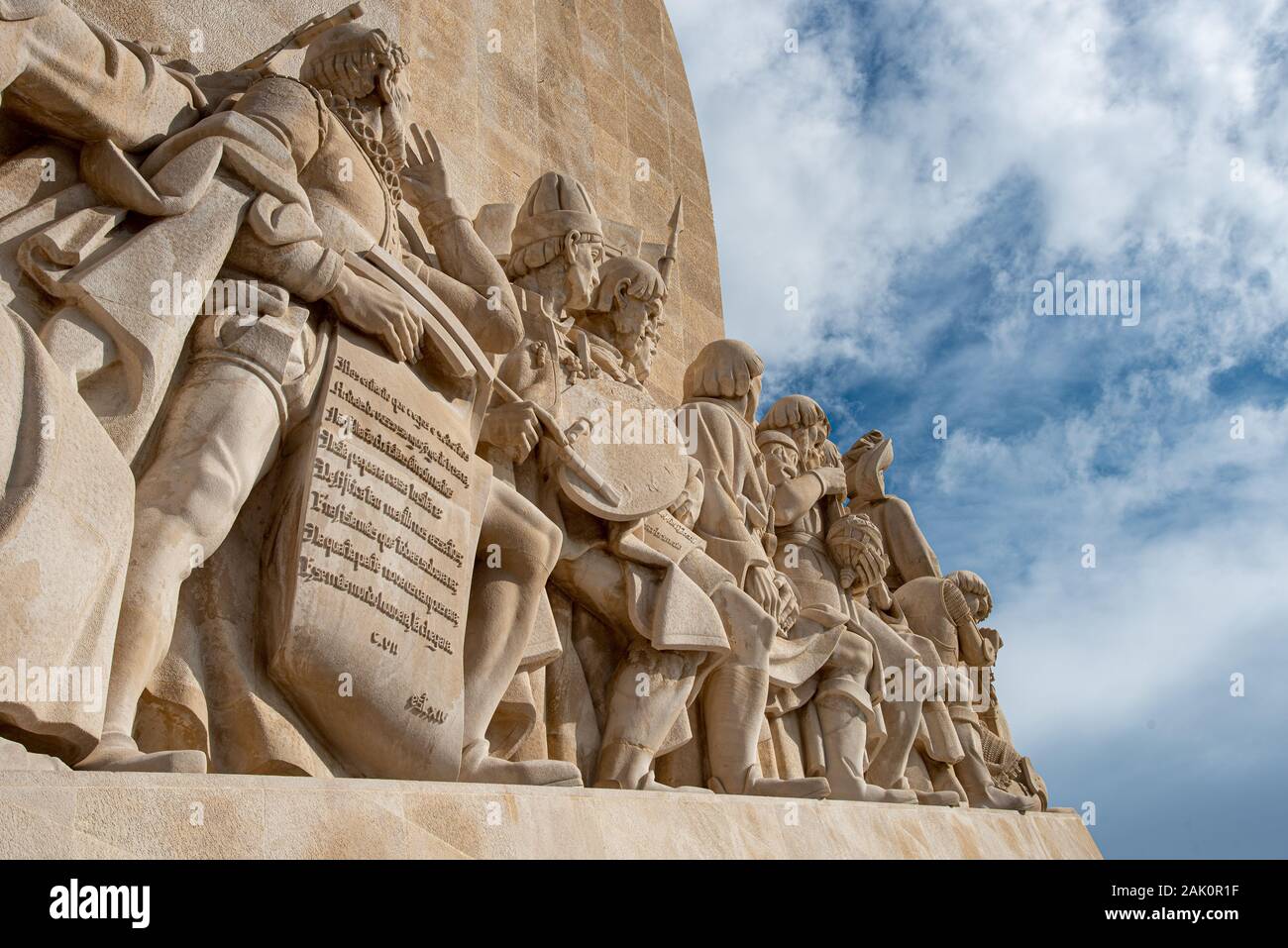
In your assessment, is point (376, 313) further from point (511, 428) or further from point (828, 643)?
→ point (828, 643)

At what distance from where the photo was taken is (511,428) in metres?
5.05

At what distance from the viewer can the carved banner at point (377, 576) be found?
3.80 meters

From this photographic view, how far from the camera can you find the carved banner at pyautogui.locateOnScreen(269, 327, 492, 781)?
380 cm

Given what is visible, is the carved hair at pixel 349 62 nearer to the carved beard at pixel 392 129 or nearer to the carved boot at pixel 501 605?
the carved beard at pixel 392 129

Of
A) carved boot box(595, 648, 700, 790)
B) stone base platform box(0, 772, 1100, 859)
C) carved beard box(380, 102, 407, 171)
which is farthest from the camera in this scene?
carved boot box(595, 648, 700, 790)

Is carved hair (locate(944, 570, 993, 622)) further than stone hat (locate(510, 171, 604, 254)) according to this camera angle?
Yes

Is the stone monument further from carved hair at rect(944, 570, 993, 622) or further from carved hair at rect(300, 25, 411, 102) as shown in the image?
carved hair at rect(944, 570, 993, 622)

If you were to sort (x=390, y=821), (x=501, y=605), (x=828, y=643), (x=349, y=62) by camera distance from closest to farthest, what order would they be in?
(x=390, y=821)
(x=501, y=605)
(x=349, y=62)
(x=828, y=643)

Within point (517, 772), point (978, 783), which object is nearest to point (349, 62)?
point (517, 772)

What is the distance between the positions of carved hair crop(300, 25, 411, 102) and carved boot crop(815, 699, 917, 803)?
12.2 feet

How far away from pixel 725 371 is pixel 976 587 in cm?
332

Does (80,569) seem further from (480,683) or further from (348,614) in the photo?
(480,683)

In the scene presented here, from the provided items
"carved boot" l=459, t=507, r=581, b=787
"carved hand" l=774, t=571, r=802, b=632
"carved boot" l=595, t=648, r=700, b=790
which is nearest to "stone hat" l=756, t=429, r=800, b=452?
"carved hand" l=774, t=571, r=802, b=632

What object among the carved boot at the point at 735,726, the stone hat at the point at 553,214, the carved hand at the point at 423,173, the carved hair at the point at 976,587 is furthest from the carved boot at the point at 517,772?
the carved hair at the point at 976,587
